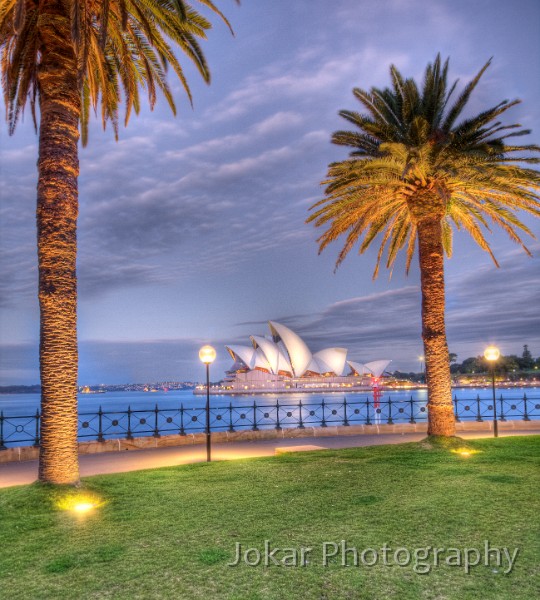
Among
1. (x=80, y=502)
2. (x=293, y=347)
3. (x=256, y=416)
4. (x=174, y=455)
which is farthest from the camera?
(x=293, y=347)

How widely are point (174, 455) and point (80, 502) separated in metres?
5.78

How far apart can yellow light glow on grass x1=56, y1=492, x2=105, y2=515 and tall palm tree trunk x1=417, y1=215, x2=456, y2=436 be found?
8.59 meters

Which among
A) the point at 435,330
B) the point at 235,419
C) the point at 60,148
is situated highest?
the point at 60,148

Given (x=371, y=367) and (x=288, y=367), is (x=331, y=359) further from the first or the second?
(x=371, y=367)

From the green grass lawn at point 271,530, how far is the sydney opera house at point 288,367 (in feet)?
201

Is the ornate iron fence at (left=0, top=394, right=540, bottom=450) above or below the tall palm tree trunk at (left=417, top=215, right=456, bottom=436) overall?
below

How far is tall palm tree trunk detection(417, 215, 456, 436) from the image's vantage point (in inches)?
512

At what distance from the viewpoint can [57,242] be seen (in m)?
8.40

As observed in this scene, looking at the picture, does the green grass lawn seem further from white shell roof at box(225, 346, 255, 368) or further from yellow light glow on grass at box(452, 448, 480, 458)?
white shell roof at box(225, 346, 255, 368)

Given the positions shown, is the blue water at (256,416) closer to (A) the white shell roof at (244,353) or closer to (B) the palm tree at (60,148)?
(B) the palm tree at (60,148)

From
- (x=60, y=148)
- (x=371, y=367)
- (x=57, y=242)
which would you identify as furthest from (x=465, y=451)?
(x=371, y=367)

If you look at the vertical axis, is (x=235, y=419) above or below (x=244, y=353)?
below

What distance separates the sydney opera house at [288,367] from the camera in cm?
7344

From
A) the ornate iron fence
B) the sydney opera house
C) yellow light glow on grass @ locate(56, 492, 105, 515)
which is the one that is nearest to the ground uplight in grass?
yellow light glow on grass @ locate(56, 492, 105, 515)
